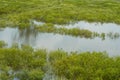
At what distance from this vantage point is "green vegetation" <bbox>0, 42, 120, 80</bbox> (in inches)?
572

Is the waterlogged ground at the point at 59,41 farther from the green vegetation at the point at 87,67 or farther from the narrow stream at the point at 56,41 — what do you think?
the green vegetation at the point at 87,67

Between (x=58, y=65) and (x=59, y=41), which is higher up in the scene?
(x=58, y=65)

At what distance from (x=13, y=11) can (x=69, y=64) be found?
22.3 meters

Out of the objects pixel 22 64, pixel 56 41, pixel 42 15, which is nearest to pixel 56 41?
pixel 56 41

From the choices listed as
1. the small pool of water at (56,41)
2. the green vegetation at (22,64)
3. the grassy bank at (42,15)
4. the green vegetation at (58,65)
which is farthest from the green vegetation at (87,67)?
the grassy bank at (42,15)

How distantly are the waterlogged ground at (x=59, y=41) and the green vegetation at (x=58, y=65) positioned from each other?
145 inches

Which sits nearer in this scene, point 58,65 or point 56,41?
point 58,65

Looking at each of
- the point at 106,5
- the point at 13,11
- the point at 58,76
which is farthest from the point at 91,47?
the point at 106,5

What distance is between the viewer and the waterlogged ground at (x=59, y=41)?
854 inches

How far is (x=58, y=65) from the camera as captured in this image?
15891 millimetres

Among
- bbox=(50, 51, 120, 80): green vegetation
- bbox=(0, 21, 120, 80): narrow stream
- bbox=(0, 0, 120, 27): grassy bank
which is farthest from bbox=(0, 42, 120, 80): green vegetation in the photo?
bbox=(0, 0, 120, 27): grassy bank

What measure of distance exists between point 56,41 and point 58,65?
7.68 m

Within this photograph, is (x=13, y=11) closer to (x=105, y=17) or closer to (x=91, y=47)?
(x=105, y=17)

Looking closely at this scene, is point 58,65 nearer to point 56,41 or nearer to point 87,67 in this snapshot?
point 87,67
